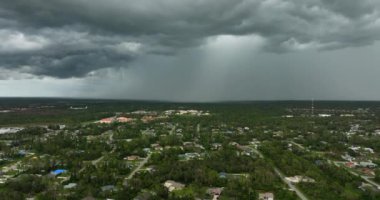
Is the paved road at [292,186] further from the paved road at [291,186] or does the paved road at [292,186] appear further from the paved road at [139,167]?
the paved road at [139,167]

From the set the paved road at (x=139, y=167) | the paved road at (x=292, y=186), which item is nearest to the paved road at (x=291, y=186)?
the paved road at (x=292, y=186)

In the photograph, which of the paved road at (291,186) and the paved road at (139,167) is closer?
the paved road at (291,186)

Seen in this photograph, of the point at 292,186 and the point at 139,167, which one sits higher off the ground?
the point at 139,167

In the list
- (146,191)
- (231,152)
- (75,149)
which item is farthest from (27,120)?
(146,191)

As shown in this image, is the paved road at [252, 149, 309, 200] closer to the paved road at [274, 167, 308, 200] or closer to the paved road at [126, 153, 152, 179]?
the paved road at [274, 167, 308, 200]

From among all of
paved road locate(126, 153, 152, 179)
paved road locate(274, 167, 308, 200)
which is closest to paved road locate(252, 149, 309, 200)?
paved road locate(274, 167, 308, 200)

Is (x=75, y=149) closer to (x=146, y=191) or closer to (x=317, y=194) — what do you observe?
(x=146, y=191)

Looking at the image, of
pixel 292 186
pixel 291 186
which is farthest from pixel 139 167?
pixel 292 186

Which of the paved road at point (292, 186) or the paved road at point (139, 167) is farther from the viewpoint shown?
the paved road at point (139, 167)

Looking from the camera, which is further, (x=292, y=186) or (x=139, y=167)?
(x=139, y=167)

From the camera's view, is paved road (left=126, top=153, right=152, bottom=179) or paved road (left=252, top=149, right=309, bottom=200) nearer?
paved road (left=252, top=149, right=309, bottom=200)

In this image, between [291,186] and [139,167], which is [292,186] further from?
[139,167]
